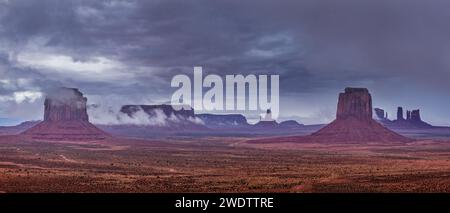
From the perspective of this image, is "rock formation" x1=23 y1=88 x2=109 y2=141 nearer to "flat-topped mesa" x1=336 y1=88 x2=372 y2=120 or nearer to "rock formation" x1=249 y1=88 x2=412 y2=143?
"rock formation" x1=249 y1=88 x2=412 y2=143

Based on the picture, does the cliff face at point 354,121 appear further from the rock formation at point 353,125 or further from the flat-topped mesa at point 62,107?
the flat-topped mesa at point 62,107

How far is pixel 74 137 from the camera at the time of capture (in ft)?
570

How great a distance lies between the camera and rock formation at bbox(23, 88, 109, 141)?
583 ft

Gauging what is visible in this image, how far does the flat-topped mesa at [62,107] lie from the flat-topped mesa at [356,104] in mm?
98642

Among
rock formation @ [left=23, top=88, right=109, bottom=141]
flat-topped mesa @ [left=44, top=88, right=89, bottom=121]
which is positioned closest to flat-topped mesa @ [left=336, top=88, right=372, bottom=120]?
rock formation @ [left=23, top=88, right=109, bottom=141]

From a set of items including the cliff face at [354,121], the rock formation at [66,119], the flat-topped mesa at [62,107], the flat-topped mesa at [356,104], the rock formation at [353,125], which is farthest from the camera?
the flat-topped mesa at [62,107]

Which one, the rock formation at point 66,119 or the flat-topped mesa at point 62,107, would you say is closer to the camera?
the rock formation at point 66,119

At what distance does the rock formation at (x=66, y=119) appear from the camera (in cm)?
17762

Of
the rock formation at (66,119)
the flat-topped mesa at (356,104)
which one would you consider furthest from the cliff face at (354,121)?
the rock formation at (66,119)
